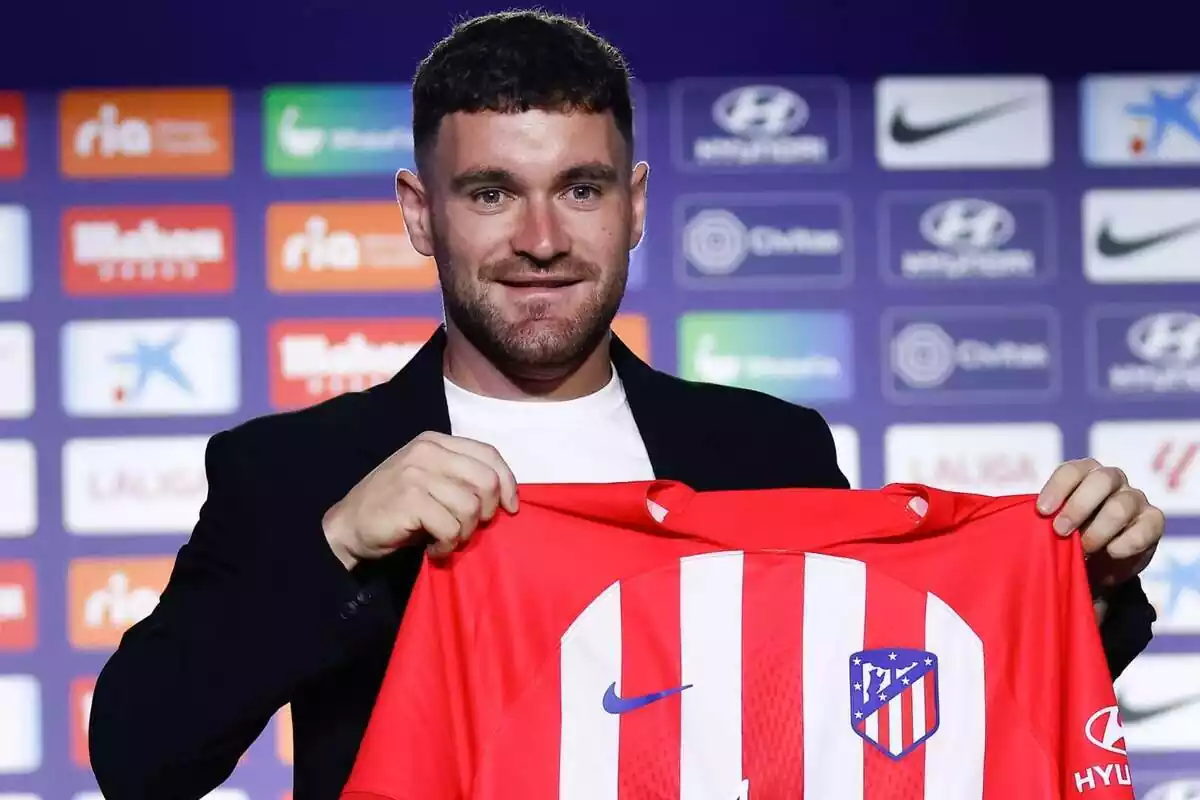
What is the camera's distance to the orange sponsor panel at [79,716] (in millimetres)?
2584

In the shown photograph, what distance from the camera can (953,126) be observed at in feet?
8.66

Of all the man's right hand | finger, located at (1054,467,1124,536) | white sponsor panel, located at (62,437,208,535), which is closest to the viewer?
the man's right hand

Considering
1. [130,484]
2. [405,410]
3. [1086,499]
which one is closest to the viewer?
[1086,499]

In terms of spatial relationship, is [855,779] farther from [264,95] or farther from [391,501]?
[264,95]

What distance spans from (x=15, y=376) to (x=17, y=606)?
427mm

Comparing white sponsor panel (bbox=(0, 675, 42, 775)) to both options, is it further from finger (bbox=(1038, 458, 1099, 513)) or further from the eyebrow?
finger (bbox=(1038, 458, 1099, 513))

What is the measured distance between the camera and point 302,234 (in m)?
2.61

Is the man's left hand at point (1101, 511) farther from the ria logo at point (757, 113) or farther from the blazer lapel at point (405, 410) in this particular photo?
the ria logo at point (757, 113)

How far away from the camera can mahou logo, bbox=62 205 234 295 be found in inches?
102

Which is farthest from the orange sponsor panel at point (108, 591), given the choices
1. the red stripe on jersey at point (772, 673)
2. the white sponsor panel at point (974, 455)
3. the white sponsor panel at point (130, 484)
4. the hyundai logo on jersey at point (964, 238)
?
the red stripe on jersey at point (772, 673)

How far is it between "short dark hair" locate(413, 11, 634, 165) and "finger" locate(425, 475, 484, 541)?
1.16 ft

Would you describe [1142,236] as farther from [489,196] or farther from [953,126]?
[489,196]

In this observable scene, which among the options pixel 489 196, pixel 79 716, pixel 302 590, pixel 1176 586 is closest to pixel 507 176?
pixel 489 196

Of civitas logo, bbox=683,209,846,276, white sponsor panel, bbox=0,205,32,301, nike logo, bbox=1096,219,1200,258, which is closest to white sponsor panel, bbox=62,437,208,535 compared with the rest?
white sponsor panel, bbox=0,205,32,301
